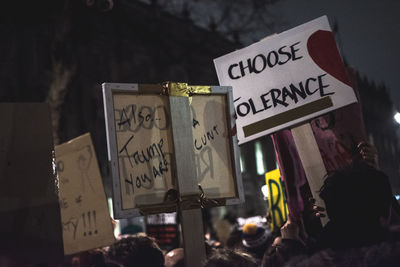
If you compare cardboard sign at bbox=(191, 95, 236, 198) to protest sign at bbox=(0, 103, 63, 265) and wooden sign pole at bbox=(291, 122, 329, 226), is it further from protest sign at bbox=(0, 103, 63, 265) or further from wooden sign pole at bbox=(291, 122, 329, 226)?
protest sign at bbox=(0, 103, 63, 265)

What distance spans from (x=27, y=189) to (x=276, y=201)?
3.67m

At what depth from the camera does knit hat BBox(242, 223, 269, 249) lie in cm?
551

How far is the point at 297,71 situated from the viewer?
354cm

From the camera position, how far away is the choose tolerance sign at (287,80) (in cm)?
339

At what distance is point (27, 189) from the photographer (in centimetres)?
277

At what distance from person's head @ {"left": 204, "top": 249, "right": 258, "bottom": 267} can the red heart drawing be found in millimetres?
1530

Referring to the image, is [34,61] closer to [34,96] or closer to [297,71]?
[34,96]

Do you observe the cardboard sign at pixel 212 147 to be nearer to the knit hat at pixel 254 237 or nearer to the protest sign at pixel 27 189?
the protest sign at pixel 27 189

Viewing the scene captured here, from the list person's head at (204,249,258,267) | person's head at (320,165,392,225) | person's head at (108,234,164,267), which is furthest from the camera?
person's head at (108,234,164,267)

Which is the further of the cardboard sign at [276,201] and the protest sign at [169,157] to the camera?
the cardboard sign at [276,201]

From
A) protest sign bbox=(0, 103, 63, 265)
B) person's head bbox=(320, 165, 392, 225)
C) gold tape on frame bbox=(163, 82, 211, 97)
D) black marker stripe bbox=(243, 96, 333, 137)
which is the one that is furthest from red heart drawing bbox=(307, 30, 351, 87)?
protest sign bbox=(0, 103, 63, 265)

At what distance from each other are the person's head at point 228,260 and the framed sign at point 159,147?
617 millimetres

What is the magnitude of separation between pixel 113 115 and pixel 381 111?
57.3m

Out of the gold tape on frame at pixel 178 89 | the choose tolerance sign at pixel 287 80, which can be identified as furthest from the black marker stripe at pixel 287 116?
the gold tape on frame at pixel 178 89
